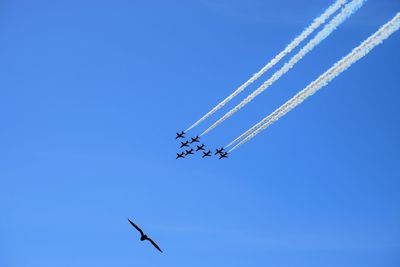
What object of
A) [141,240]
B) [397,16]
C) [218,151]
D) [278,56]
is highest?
[218,151]

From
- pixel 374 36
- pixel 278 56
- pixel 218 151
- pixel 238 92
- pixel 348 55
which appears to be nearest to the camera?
pixel 374 36

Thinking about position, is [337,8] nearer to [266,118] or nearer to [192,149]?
[266,118]

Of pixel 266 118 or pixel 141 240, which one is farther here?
pixel 266 118

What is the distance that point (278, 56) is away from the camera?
34062 millimetres

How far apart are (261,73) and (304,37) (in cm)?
565

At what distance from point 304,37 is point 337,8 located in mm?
4640

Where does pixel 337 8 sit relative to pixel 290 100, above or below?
below

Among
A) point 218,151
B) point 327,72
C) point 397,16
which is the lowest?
point 397,16

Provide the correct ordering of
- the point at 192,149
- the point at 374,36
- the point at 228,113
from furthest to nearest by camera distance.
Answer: the point at 192,149 < the point at 228,113 < the point at 374,36

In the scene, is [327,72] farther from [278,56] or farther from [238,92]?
[238,92]

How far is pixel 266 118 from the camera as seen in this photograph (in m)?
41.4

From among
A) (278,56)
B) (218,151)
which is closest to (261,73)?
(278,56)

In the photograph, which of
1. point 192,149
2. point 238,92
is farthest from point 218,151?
point 238,92

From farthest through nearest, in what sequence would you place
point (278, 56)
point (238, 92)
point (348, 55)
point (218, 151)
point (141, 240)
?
point (218, 151)
point (238, 92)
point (141, 240)
point (278, 56)
point (348, 55)
